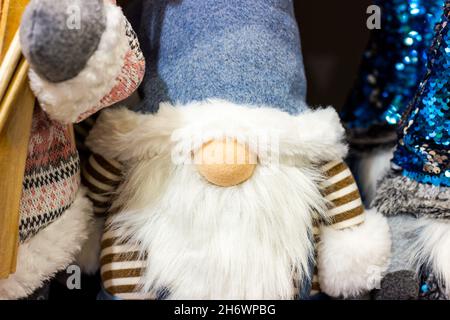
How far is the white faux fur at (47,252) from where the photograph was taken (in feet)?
2.08

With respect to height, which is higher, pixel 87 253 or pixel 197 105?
pixel 197 105

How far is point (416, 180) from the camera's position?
0.73 meters

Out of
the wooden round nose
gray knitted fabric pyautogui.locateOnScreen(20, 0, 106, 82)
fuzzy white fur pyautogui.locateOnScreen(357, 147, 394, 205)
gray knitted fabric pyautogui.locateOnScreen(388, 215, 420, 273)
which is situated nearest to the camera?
gray knitted fabric pyautogui.locateOnScreen(20, 0, 106, 82)

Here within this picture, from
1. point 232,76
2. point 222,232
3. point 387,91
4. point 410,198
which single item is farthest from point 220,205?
point 387,91

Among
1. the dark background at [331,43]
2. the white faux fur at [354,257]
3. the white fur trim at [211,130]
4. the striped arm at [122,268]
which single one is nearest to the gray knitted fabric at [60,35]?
the white fur trim at [211,130]

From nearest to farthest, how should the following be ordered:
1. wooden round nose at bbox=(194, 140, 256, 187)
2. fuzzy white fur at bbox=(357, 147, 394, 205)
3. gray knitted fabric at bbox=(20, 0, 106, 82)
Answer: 1. gray knitted fabric at bbox=(20, 0, 106, 82)
2. wooden round nose at bbox=(194, 140, 256, 187)
3. fuzzy white fur at bbox=(357, 147, 394, 205)

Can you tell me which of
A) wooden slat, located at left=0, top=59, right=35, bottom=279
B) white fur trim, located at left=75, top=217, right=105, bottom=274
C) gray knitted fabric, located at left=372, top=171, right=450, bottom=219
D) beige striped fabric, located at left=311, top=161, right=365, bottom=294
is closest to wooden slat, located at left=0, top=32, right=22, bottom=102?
wooden slat, located at left=0, top=59, right=35, bottom=279

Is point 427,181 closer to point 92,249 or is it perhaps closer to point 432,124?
point 432,124

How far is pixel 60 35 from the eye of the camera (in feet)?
1.67

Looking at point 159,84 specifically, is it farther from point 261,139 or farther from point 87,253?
point 87,253

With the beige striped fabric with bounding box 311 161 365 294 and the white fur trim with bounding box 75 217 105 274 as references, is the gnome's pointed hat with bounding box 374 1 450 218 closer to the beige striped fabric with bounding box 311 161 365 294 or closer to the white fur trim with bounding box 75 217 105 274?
the beige striped fabric with bounding box 311 161 365 294

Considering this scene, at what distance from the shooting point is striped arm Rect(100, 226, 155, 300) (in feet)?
2.29
